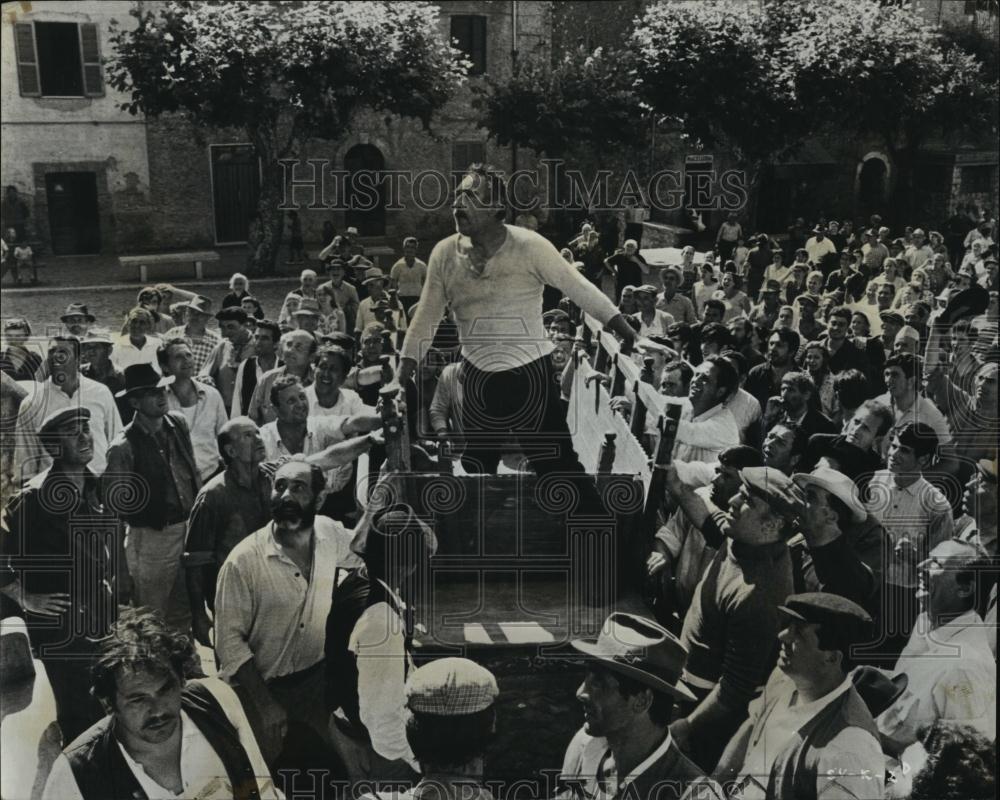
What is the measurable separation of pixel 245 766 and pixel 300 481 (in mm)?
1282

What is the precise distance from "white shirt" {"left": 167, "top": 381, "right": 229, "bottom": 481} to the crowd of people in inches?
0.4

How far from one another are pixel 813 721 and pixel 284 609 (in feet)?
7.85

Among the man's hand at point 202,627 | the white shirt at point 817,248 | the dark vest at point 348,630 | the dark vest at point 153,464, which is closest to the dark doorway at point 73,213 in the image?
the dark vest at point 153,464

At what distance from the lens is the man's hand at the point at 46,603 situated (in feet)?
18.1

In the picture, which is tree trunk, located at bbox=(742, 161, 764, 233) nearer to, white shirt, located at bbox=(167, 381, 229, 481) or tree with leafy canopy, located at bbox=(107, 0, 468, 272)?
tree with leafy canopy, located at bbox=(107, 0, 468, 272)

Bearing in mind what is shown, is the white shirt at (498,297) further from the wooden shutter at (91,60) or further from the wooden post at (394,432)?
the wooden shutter at (91,60)

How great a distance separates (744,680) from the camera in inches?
209

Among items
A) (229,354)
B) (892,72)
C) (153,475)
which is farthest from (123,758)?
(892,72)

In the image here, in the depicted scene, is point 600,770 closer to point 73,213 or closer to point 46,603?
point 46,603

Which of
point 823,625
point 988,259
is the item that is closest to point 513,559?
point 823,625

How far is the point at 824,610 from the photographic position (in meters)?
5.02

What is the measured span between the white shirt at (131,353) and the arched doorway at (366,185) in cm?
115

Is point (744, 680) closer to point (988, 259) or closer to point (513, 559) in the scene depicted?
point (513, 559)

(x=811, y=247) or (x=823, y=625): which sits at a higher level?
(x=811, y=247)
